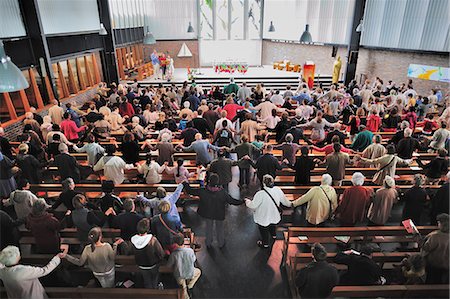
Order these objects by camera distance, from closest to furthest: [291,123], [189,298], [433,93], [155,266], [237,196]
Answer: [155,266], [189,298], [237,196], [291,123], [433,93]

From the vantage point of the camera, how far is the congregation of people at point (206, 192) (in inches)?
146

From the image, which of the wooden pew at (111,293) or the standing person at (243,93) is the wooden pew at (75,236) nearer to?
the wooden pew at (111,293)

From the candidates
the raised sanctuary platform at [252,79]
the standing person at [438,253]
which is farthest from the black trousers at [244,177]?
the raised sanctuary platform at [252,79]

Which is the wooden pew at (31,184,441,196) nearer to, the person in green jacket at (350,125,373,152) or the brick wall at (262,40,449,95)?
Result: the person in green jacket at (350,125,373,152)

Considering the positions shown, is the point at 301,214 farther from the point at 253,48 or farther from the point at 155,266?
the point at 253,48

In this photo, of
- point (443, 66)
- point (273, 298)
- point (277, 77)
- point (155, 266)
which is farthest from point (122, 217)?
point (277, 77)

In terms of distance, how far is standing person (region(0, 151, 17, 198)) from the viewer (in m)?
5.34

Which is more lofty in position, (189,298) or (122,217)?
(122,217)

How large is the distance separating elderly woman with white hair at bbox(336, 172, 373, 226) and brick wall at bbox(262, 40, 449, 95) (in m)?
9.84

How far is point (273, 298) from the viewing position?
14.0ft

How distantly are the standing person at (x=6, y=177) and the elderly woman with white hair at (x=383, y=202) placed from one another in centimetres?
623

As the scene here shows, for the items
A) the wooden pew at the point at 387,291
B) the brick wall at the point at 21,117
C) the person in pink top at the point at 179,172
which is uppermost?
the person in pink top at the point at 179,172

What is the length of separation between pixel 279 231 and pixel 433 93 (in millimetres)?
8612

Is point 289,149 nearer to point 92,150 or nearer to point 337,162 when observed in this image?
point 337,162
